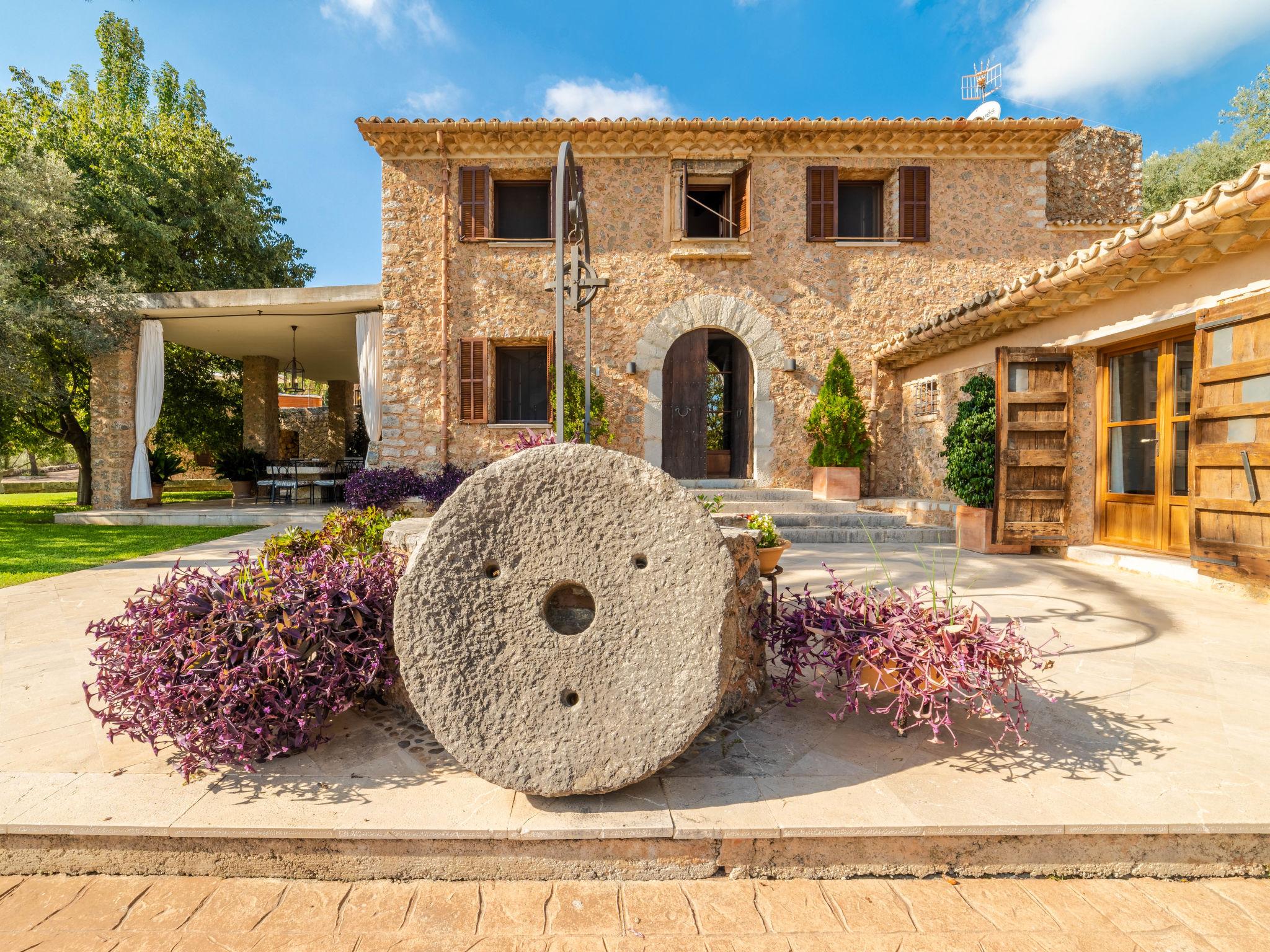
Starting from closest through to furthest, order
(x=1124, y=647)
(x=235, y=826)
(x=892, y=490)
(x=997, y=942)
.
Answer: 1. (x=997, y=942)
2. (x=235, y=826)
3. (x=1124, y=647)
4. (x=892, y=490)

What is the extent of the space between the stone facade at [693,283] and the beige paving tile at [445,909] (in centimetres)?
740

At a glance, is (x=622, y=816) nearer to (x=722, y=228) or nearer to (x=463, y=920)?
A: (x=463, y=920)

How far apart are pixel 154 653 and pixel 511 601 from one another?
4.22ft

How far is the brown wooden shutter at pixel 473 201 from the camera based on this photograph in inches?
346

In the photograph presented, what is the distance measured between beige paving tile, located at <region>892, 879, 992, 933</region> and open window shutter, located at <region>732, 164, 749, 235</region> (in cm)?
870

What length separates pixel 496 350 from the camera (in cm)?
941

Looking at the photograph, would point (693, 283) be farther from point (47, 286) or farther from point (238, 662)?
point (47, 286)

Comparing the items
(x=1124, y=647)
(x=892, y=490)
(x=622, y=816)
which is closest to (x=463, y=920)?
(x=622, y=816)

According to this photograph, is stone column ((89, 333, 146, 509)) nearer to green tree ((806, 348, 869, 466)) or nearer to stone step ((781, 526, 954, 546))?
stone step ((781, 526, 954, 546))

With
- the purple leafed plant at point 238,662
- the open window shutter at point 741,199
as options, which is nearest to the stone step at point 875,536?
the open window shutter at point 741,199

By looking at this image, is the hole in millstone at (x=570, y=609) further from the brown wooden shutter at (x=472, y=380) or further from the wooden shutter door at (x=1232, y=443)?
the brown wooden shutter at (x=472, y=380)

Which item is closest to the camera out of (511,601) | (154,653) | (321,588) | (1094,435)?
(511,601)

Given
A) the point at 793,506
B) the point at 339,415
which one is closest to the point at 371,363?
the point at 793,506

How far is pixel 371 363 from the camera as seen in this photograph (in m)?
9.00
